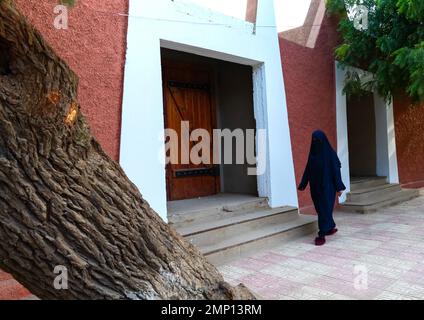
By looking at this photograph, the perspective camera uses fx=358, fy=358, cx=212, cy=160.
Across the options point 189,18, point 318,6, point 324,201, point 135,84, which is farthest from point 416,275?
point 318,6

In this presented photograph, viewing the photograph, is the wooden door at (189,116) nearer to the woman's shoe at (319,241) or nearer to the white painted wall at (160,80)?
the white painted wall at (160,80)

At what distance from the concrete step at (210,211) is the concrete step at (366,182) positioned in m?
3.21

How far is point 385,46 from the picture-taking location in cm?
619

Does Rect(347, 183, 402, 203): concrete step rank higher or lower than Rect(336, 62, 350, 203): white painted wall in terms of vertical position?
lower

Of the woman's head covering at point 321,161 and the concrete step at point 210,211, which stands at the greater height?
the woman's head covering at point 321,161

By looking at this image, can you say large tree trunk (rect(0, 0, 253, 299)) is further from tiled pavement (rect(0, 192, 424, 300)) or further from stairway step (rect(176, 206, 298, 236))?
stairway step (rect(176, 206, 298, 236))

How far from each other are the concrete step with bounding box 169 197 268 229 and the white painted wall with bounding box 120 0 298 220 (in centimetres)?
28

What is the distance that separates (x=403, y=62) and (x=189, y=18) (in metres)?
3.45

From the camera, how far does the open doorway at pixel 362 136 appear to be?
944 centimetres

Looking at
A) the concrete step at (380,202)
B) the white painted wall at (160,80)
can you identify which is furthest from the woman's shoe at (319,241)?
the concrete step at (380,202)

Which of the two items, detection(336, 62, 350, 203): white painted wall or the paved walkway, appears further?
detection(336, 62, 350, 203): white painted wall

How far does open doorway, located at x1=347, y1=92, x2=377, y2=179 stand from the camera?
372 inches

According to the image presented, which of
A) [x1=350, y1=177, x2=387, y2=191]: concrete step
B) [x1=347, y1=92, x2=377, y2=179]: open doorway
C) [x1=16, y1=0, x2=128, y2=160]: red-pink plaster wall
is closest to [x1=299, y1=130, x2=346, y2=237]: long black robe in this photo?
[x1=16, y1=0, x2=128, y2=160]: red-pink plaster wall
